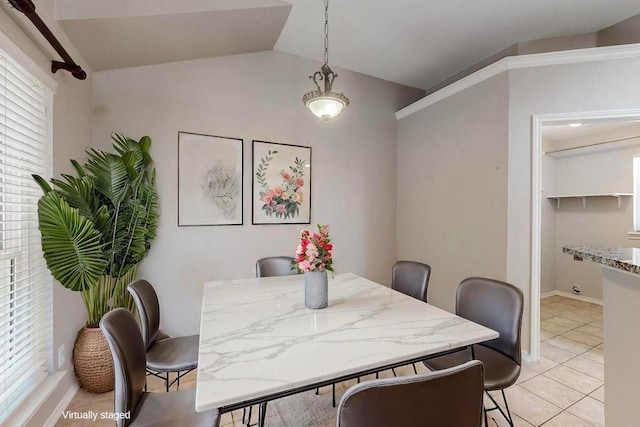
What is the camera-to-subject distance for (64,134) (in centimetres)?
207

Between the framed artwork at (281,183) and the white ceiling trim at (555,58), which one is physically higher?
the white ceiling trim at (555,58)

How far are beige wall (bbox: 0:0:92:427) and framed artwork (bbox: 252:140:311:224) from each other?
145cm

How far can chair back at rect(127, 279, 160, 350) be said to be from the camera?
1.72 metres

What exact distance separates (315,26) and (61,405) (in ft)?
11.6

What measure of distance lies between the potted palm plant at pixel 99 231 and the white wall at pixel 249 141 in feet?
0.73

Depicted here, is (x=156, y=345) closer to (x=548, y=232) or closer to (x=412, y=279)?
(x=412, y=279)

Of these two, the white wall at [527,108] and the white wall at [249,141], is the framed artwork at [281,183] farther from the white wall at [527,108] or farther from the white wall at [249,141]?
the white wall at [527,108]

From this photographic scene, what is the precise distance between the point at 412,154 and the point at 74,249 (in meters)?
3.46

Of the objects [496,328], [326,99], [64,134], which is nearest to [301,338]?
[496,328]

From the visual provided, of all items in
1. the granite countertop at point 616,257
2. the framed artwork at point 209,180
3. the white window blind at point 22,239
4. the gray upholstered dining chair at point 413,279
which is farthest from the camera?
the framed artwork at point 209,180

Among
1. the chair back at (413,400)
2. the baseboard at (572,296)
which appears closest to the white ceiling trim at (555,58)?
the chair back at (413,400)

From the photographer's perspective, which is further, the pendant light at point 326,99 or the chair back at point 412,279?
the chair back at point 412,279

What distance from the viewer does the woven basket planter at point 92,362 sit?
6.94 ft

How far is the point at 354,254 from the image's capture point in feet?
12.2
